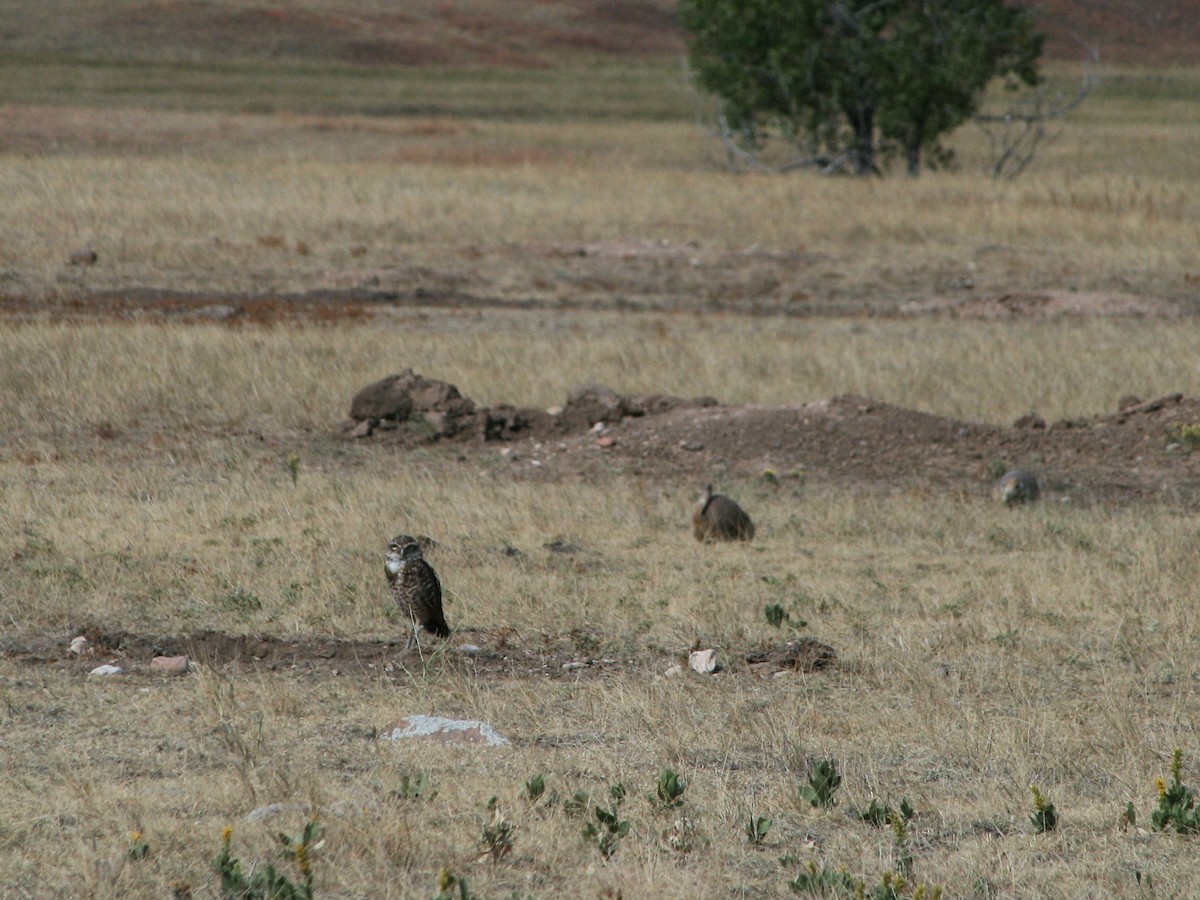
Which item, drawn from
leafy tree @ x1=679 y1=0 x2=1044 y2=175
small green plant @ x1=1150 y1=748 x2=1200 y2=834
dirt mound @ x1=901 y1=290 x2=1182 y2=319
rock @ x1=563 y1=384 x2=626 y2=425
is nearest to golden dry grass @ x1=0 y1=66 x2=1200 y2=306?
dirt mound @ x1=901 y1=290 x2=1182 y2=319

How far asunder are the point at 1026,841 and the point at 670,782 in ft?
3.52

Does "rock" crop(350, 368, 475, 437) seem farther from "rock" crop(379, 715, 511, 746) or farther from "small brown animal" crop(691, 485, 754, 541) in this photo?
"rock" crop(379, 715, 511, 746)

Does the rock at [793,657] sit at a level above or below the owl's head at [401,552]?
below

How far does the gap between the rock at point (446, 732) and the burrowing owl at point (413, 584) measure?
0.93 m

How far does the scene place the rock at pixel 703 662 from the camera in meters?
6.04

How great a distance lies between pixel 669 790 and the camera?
432 cm

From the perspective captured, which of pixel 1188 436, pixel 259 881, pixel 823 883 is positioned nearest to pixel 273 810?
pixel 259 881

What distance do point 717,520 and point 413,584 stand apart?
264cm

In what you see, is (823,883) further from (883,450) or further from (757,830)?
(883,450)

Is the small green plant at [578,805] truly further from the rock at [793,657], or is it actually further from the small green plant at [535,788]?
the rock at [793,657]

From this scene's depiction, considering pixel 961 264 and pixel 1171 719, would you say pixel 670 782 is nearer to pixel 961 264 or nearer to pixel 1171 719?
pixel 1171 719

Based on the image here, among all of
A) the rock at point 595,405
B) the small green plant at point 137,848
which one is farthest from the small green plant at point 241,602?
the rock at point 595,405

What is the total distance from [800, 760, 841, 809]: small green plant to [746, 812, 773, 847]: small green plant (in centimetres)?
24

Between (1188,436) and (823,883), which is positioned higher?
(823,883)
